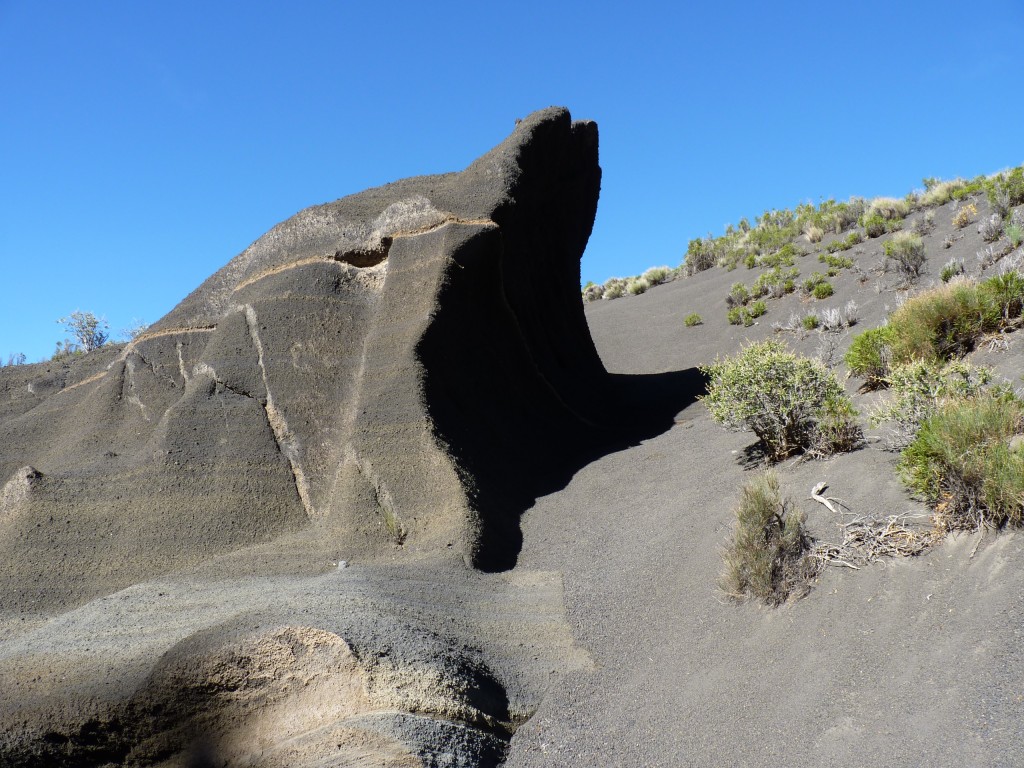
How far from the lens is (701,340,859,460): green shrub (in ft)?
30.6

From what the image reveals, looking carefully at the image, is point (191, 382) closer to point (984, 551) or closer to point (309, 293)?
point (309, 293)

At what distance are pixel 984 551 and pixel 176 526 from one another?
7.85 metres

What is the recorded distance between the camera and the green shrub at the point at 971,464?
575cm

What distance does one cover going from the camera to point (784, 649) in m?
5.90

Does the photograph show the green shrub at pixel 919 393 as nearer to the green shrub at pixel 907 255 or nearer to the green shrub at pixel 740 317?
the green shrub at pixel 907 255

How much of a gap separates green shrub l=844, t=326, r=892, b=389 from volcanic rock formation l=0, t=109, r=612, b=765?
14.0 feet

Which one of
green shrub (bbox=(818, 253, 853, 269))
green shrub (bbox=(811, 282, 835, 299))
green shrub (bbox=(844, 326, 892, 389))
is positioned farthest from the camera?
green shrub (bbox=(818, 253, 853, 269))

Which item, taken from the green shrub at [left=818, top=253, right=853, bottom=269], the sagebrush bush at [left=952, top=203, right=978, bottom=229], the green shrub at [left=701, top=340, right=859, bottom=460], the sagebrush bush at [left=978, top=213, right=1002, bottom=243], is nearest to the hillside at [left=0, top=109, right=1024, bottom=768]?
the green shrub at [left=701, top=340, right=859, bottom=460]

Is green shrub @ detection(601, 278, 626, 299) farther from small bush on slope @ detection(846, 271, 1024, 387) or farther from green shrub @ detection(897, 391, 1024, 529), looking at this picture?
green shrub @ detection(897, 391, 1024, 529)

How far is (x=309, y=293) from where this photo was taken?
1141 cm

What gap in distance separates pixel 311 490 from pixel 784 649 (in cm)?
586

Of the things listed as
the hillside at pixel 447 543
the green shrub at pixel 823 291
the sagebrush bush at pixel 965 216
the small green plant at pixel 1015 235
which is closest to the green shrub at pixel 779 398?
the hillside at pixel 447 543

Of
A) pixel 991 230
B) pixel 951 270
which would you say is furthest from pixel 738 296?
pixel 951 270

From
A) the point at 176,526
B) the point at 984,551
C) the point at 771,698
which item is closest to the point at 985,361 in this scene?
the point at 984,551
